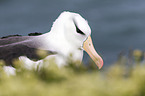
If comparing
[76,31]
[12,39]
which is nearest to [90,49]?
[76,31]

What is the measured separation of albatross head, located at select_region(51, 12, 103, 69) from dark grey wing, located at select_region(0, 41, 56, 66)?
644 mm

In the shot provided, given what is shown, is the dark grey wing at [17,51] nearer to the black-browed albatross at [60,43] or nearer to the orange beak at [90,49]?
the black-browed albatross at [60,43]

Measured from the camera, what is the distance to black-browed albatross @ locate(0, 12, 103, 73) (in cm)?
627

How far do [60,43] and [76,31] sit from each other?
Answer: 66 centimetres

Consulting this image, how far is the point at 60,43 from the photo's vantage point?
636 centimetres

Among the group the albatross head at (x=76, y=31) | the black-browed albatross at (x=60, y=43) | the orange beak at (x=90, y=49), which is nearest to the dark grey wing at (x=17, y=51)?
the black-browed albatross at (x=60, y=43)

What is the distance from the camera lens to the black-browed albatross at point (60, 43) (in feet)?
20.6

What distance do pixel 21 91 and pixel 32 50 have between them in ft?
16.5

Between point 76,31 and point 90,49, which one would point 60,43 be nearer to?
point 76,31

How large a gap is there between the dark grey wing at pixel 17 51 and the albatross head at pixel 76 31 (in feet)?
2.11

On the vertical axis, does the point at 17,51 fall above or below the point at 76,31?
below

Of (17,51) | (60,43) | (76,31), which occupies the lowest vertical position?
(17,51)

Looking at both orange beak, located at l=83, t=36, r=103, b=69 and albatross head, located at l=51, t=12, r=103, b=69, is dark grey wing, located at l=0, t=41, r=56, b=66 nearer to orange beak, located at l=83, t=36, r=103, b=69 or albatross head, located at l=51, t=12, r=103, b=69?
albatross head, located at l=51, t=12, r=103, b=69

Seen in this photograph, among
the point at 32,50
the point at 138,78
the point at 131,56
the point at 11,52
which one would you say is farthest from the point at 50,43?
the point at 138,78
